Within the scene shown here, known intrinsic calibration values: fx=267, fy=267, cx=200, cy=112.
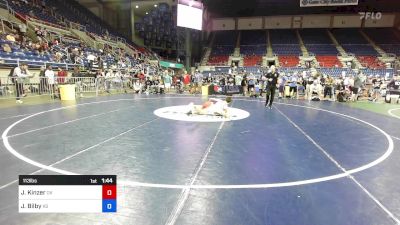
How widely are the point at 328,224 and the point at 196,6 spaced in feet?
87.0

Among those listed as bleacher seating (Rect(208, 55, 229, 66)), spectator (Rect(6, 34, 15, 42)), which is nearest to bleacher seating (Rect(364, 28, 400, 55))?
bleacher seating (Rect(208, 55, 229, 66))

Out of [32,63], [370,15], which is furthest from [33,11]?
[370,15]

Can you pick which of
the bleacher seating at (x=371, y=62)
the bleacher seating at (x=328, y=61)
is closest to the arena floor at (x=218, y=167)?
the bleacher seating at (x=328, y=61)

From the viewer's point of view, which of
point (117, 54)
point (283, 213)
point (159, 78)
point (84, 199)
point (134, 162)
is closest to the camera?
point (84, 199)

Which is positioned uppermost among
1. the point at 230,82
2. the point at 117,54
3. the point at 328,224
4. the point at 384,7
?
the point at 384,7

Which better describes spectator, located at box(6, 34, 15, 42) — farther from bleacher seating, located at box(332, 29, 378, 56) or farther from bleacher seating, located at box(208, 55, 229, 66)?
bleacher seating, located at box(332, 29, 378, 56)

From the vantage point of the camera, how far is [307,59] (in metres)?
38.6

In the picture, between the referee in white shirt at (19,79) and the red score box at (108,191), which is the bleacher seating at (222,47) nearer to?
the referee in white shirt at (19,79)

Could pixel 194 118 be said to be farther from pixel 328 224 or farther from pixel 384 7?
pixel 384 7

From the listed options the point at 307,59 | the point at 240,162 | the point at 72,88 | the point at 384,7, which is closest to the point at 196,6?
the point at 72,88
